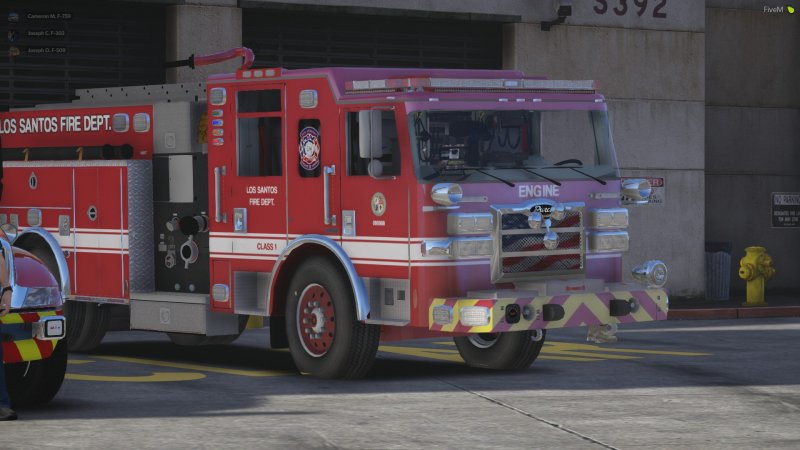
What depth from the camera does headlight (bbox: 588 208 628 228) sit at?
14.6 metres

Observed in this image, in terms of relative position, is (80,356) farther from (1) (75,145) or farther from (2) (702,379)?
(2) (702,379)

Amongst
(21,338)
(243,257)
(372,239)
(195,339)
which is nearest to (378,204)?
(372,239)

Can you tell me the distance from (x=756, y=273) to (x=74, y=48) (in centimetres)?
1011

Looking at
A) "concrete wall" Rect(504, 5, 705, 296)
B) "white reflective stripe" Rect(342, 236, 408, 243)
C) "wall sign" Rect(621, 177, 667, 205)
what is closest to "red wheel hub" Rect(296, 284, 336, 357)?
"white reflective stripe" Rect(342, 236, 408, 243)

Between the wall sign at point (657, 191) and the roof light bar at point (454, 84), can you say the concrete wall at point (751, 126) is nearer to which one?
the wall sign at point (657, 191)

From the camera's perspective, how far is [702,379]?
14.2 m

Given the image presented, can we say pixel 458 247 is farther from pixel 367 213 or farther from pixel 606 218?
pixel 606 218

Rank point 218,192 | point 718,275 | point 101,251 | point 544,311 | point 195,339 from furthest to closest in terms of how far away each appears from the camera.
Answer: point 718,275, point 195,339, point 101,251, point 218,192, point 544,311

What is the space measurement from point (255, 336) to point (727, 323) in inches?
245

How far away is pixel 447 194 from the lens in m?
13.4

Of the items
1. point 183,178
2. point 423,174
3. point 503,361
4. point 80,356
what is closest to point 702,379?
point 503,361

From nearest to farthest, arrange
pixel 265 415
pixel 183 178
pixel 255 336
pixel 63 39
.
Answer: pixel 265 415, pixel 183 178, pixel 255 336, pixel 63 39

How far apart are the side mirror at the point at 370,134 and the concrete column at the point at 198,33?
8104 millimetres

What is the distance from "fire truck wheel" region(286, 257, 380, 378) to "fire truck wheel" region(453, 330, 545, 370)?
1.45 m
